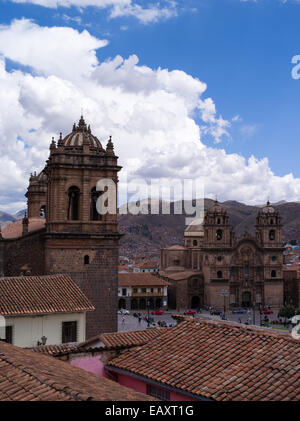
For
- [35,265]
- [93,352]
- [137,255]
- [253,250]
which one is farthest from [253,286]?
[137,255]

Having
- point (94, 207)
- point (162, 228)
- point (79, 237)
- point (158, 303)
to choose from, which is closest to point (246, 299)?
point (158, 303)

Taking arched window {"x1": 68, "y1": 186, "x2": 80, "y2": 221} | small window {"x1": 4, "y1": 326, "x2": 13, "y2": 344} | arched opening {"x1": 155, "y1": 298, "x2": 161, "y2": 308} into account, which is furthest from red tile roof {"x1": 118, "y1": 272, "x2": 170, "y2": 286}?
small window {"x1": 4, "y1": 326, "x2": 13, "y2": 344}

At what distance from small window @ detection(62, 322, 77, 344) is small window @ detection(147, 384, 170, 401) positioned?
8.08 metres

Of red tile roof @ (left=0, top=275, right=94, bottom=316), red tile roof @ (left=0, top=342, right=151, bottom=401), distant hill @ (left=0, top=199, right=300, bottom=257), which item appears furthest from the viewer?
distant hill @ (left=0, top=199, right=300, bottom=257)

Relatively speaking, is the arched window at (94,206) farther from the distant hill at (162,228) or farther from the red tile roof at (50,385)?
the distant hill at (162,228)

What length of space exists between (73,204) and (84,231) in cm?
160

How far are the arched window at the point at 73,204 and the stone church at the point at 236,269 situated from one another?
34.0m

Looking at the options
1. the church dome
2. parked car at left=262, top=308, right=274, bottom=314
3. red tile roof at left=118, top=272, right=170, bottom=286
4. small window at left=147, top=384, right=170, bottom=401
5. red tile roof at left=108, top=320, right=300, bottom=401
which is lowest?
parked car at left=262, top=308, right=274, bottom=314

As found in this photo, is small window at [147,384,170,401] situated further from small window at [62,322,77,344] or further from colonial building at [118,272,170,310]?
colonial building at [118,272,170,310]

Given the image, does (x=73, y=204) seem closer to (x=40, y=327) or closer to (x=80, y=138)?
(x=80, y=138)

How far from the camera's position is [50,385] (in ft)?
20.8

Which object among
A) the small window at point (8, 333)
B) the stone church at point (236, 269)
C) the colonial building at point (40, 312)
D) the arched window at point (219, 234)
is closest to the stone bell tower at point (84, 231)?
the colonial building at point (40, 312)

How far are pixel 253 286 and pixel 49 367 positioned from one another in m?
50.9

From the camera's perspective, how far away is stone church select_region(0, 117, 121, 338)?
2075 centimetres
